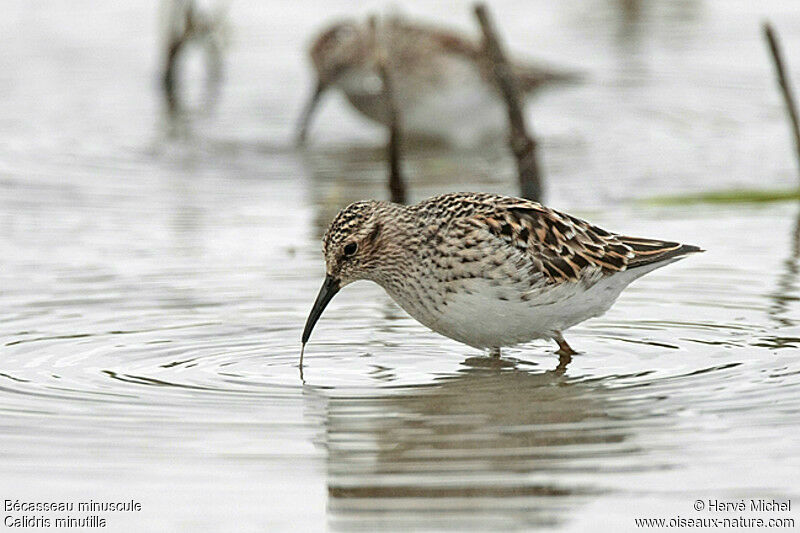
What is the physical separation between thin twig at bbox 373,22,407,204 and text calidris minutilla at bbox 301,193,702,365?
3971mm

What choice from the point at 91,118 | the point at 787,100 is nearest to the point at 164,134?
the point at 91,118

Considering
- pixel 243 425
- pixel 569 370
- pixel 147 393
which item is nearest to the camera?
pixel 243 425

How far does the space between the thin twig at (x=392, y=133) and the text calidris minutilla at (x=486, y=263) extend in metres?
3.97

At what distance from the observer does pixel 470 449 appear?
22.1 feet

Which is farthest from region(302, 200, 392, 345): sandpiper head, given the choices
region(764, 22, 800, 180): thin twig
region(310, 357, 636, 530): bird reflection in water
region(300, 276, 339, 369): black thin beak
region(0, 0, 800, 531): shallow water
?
region(764, 22, 800, 180): thin twig

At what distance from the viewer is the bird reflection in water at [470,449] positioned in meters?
6.02

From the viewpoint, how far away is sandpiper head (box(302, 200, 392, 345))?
28.1ft

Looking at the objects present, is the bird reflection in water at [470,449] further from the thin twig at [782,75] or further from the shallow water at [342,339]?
the thin twig at [782,75]

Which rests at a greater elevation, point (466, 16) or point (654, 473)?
point (466, 16)

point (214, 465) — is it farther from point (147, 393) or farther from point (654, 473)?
point (654, 473)

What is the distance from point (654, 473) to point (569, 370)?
1.93 meters

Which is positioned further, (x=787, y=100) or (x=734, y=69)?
(x=734, y=69)

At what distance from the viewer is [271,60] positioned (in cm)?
2086

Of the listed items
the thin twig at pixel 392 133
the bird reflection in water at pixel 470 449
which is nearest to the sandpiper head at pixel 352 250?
the bird reflection in water at pixel 470 449
